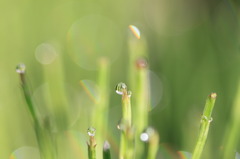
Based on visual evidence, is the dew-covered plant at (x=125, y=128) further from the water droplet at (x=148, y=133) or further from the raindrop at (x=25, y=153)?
the raindrop at (x=25, y=153)

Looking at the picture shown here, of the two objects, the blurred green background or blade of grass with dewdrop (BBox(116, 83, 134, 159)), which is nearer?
blade of grass with dewdrop (BBox(116, 83, 134, 159))

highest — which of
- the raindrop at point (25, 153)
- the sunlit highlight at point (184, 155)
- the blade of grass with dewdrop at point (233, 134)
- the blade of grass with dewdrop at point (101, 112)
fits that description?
the blade of grass with dewdrop at point (101, 112)

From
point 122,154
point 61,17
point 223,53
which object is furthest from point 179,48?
point 122,154

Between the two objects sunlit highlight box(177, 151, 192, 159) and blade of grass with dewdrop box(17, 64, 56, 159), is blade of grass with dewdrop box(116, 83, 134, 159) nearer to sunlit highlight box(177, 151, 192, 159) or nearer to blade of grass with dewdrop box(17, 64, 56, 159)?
blade of grass with dewdrop box(17, 64, 56, 159)

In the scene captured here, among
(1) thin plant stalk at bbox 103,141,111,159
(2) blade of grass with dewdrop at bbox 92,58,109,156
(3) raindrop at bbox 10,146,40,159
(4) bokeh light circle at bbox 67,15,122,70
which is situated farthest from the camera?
(4) bokeh light circle at bbox 67,15,122,70

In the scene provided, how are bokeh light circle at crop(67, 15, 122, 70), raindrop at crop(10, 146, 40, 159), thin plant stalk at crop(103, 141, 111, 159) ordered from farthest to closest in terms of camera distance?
bokeh light circle at crop(67, 15, 122, 70), raindrop at crop(10, 146, 40, 159), thin plant stalk at crop(103, 141, 111, 159)

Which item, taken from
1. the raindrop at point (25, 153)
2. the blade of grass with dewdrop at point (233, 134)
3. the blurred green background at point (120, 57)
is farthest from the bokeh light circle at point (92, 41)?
the blade of grass with dewdrop at point (233, 134)

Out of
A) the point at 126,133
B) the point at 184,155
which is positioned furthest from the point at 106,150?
the point at 184,155

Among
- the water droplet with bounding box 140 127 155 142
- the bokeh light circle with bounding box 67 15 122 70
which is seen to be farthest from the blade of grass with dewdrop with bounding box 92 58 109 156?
the bokeh light circle with bounding box 67 15 122 70
